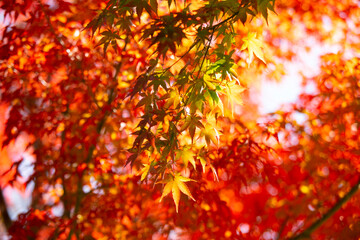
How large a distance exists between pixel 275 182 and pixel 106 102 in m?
1.88

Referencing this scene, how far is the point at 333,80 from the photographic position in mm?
3621

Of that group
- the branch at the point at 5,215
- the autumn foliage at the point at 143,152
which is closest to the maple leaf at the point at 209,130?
the autumn foliage at the point at 143,152

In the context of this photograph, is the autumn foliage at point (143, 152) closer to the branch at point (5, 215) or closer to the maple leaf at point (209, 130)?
the branch at point (5, 215)

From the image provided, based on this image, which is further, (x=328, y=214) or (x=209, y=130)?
(x=328, y=214)

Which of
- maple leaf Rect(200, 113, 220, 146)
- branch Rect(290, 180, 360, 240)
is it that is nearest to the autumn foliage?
branch Rect(290, 180, 360, 240)

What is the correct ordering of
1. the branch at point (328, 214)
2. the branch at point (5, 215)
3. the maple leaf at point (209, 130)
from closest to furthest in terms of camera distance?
1. the maple leaf at point (209, 130)
2. the branch at point (328, 214)
3. the branch at point (5, 215)

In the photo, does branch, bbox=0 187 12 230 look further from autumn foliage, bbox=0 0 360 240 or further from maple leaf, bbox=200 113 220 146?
maple leaf, bbox=200 113 220 146

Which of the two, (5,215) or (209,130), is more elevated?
(209,130)

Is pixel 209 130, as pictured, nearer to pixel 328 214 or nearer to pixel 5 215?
pixel 328 214

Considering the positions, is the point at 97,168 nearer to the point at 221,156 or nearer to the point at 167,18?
the point at 221,156

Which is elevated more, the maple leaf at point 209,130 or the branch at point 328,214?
the maple leaf at point 209,130

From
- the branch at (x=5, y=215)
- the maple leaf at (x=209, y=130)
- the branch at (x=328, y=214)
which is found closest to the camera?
the maple leaf at (x=209, y=130)

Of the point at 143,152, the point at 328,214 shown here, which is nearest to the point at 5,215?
the point at 143,152

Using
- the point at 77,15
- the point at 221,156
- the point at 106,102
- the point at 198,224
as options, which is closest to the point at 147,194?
the point at 198,224
